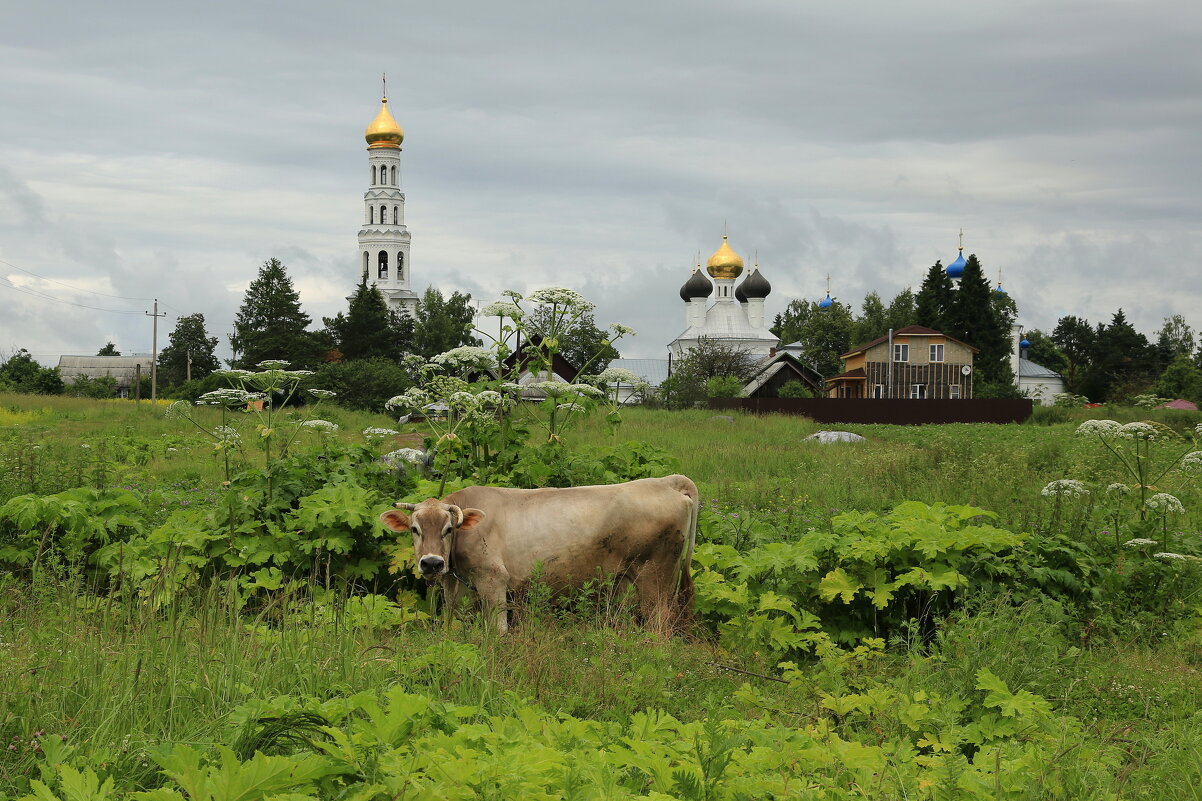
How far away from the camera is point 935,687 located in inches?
225

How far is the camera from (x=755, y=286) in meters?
100

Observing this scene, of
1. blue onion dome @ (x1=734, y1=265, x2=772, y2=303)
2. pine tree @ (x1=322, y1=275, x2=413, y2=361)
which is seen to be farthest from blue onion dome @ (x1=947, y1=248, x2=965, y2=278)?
pine tree @ (x1=322, y1=275, x2=413, y2=361)

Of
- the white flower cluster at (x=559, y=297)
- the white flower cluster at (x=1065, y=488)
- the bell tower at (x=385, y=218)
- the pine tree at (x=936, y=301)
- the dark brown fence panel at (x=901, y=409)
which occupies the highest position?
the bell tower at (x=385, y=218)

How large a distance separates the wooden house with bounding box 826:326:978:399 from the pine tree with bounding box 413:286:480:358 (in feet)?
112

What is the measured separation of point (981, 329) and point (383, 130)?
229 ft

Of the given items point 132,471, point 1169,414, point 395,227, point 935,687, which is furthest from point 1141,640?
point 395,227

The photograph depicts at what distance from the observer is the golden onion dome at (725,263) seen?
100m

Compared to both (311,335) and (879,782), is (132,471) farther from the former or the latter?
(311,335)

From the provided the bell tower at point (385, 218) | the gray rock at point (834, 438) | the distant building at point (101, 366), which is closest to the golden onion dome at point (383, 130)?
the bell tower at point (385, 218)

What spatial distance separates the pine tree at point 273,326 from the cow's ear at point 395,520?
51.9m

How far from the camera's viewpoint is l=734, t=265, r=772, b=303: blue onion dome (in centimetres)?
10044

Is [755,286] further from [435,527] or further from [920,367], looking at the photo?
[435,527]

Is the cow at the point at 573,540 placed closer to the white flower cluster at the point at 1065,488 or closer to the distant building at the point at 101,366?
the white flower cluster at the point at 1065,488

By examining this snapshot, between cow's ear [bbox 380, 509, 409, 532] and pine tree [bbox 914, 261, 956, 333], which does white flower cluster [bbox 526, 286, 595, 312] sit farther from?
pine tree [bbox 914, 261, 956, 333]
